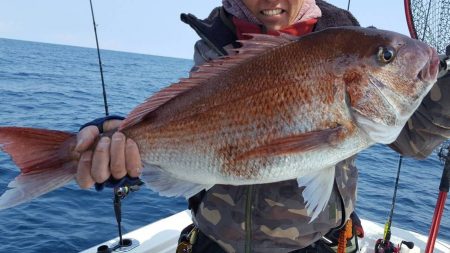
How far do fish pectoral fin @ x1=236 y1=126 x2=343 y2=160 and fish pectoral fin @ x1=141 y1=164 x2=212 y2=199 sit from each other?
32 centimetres

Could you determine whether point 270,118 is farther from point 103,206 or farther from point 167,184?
point 103,206

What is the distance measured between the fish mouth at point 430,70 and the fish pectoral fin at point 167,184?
42.4 inches

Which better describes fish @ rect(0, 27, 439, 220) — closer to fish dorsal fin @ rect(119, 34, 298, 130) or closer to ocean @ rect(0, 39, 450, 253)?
fish dorsal fin @ rect(119, 34, 298, 130)

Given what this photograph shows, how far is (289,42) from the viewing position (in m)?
1.99

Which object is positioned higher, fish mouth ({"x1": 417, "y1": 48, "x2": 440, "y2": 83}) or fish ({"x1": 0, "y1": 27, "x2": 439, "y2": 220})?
fish mouth ({"x1": 417, "y1": 48, "x2": 440, "y2": 83})

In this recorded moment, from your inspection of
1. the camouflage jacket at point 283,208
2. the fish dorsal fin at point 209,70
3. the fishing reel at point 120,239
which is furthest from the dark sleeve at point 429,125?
the fishing reel at point 120,239

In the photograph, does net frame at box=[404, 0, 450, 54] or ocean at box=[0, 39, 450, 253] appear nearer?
net frame at box=[404, 0, 450, 54]

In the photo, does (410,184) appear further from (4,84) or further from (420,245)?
(4,84)

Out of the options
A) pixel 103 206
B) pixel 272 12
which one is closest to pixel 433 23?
pixel 272 12

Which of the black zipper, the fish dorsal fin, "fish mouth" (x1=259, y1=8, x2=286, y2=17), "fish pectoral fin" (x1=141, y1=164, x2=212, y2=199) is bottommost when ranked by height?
the black zipper

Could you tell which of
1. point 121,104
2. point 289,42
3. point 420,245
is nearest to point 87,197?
point 420,245

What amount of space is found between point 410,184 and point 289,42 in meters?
9.33

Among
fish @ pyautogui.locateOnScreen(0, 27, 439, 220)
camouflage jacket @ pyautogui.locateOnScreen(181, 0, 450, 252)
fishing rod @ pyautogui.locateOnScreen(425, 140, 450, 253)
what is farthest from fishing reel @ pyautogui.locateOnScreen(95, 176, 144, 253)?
fishing rod @ pyautogui.locateOnScreen(425, 140, 450, 253)

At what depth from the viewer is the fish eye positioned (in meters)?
1.85
